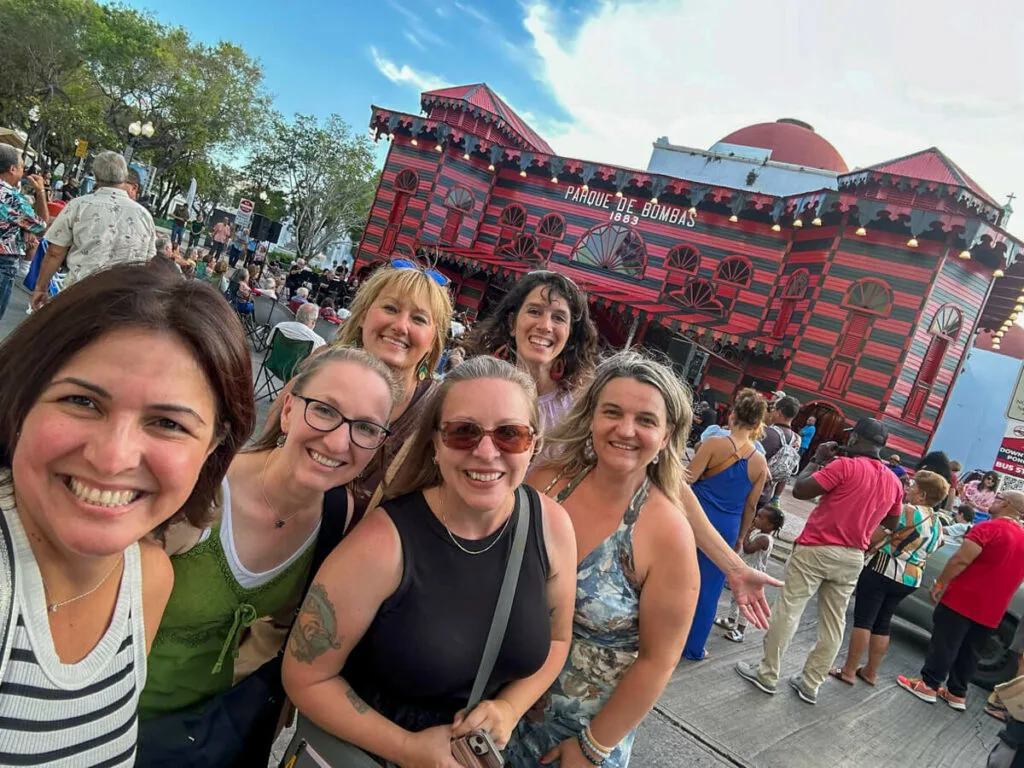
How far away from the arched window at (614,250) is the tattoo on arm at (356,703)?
19.3 metres

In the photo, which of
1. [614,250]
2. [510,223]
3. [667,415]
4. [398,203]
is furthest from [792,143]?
[667,415]

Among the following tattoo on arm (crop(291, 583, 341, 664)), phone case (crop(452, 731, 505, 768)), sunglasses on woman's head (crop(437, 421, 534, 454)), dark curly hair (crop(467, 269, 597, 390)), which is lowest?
phone case (crop(452, 731, 505, 768))

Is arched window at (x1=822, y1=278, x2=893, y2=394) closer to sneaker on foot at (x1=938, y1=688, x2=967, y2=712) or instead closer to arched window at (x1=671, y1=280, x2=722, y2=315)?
arched window at (x1=671, y1=280, x2=722, y2=315)

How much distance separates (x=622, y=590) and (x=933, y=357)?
58.9 ft

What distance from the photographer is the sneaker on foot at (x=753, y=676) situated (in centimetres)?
442

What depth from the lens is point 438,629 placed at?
1.48m

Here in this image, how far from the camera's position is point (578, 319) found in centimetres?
321

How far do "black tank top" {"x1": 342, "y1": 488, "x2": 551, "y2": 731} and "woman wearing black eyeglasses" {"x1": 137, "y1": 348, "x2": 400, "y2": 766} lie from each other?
0.26 meters

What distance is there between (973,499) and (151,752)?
44.4ft

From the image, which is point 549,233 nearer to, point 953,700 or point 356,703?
point 953,700

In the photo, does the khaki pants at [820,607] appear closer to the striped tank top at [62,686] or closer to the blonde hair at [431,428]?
the blonde hair at [431,428]

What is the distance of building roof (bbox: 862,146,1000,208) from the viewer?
15.5 meters

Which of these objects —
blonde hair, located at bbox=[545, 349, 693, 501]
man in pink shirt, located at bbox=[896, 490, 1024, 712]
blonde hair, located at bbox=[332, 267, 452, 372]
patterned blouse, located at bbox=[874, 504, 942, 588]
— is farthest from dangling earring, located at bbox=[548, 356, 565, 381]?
man in pink shirt, located at bbox=[896, 490, 1024, 712]

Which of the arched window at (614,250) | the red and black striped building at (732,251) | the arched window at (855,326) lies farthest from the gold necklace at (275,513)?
the arched window at (614,250)
